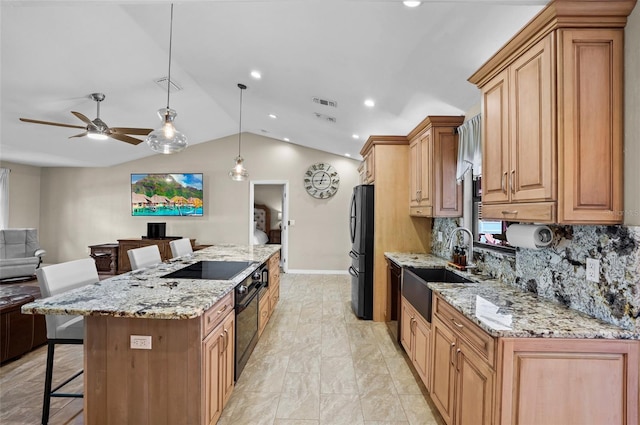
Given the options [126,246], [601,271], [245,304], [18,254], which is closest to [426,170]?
[601,271]

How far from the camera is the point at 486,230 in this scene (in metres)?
2.57

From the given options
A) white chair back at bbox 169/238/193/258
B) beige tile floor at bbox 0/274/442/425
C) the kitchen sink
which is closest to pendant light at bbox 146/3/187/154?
white chair back at bbox 169/238/193/258

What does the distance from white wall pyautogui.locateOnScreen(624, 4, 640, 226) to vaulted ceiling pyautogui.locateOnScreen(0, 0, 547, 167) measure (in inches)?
15.3

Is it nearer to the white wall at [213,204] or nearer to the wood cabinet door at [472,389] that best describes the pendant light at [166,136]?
the wood cabinet door at [472,389]

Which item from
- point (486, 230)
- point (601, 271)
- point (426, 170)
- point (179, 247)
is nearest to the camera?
point (601, 271)

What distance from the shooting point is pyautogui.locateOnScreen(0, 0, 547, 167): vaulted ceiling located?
1871 mm

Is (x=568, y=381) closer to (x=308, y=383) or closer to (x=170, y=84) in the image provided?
(x=308, y=383)

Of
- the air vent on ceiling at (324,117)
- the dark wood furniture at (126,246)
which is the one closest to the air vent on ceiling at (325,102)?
the air vent on ceiling at (324,117)

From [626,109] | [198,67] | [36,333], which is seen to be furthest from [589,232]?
[36,333]

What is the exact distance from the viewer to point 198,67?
3.44m

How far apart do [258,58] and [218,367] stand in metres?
2.73

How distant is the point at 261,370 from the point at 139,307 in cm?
142

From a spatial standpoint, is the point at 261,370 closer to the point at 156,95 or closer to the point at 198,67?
the point at 198,67

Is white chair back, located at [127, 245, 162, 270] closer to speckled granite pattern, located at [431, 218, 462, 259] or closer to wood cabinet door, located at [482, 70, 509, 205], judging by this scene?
wood cabinet door, located at [482, 70, 509, 205]
